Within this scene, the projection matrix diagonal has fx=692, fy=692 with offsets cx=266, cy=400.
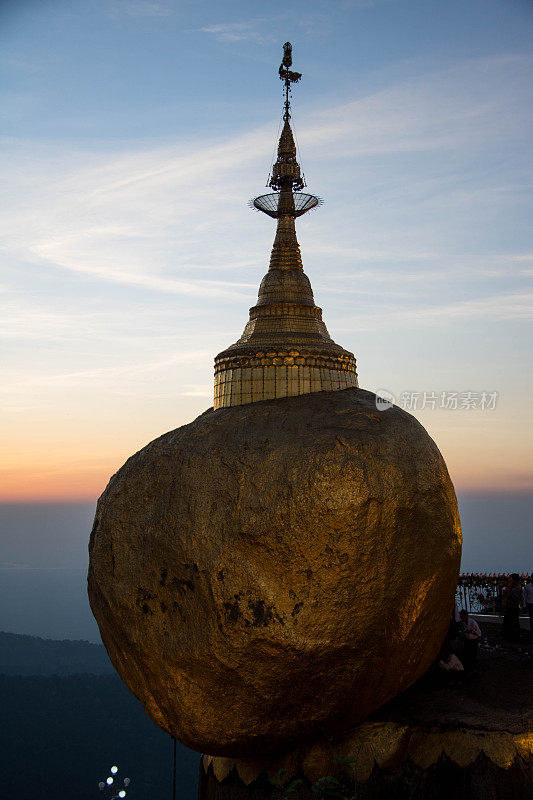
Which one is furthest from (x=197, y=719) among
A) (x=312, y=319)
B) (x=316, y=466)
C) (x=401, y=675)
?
(x=312, y=319)

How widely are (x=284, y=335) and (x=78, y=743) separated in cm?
4665

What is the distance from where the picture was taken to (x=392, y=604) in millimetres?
8586

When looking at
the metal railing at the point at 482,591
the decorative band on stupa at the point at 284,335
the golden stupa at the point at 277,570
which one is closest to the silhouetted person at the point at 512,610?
the metal railing at the point at 482,591

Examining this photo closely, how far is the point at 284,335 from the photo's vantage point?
11.5 metres

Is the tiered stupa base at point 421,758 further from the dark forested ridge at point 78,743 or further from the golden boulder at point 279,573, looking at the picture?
the dark forested ridge at point 78,743

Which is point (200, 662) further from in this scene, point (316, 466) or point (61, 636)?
point (61, 636)

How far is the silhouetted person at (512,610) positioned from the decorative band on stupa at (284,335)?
206 inches

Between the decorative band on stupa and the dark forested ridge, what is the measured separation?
3818 cm

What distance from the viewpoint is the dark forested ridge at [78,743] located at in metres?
42.8

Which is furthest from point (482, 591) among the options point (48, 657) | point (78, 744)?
point (48, 657)

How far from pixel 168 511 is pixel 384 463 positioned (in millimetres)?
2853

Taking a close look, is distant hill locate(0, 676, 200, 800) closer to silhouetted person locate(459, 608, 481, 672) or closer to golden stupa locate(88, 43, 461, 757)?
silhouetted person locate(459, 608, 481, 672)

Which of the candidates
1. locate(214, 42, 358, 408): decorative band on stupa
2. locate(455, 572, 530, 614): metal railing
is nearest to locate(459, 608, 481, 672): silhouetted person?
locate(214, 42, 358, 408): decorative band on stupa

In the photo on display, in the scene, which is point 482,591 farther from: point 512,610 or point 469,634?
point 469,634
